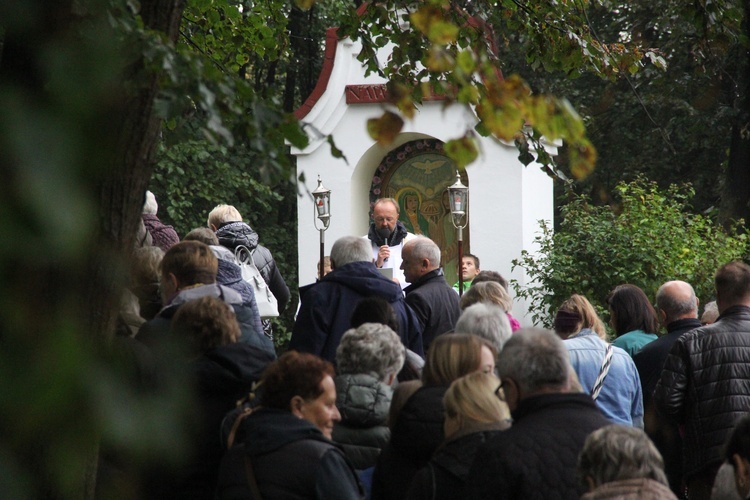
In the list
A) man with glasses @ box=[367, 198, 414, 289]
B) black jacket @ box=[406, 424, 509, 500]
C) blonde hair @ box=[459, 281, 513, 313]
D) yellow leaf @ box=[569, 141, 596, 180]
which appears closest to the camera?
yellow leaf @ box=[569, 141, 596, 180]

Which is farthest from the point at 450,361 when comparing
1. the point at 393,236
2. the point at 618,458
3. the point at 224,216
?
the point at 393,236

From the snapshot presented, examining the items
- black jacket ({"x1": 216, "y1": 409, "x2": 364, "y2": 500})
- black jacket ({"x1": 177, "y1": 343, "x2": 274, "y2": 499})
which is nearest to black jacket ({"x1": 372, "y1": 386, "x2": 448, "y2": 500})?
black jacket ({"x1": 216, "y1": 409, "x2": 364, "y2": 500})

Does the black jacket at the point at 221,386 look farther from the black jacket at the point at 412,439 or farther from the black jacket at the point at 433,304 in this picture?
the black jacket at the point at 433,304

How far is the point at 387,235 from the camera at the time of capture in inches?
378

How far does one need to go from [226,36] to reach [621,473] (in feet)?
24.1

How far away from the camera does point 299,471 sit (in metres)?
4.02

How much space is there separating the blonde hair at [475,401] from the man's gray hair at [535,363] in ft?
0.71

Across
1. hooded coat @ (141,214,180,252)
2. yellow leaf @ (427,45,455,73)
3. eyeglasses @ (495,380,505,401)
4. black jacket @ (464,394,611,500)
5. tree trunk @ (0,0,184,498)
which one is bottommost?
black jacket @ (464,394,611,500)

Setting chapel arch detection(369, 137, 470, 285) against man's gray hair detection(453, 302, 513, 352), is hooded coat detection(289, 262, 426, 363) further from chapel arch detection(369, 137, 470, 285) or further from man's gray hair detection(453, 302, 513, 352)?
chapel arch detection(369, 137, 470, 285)

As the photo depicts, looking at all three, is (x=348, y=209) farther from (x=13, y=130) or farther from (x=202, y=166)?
(x=13, y=130)

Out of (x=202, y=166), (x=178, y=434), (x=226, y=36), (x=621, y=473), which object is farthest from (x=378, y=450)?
(x=202, y=166)

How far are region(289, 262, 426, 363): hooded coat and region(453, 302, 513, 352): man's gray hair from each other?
1.43 m

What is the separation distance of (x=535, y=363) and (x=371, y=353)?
132 cm

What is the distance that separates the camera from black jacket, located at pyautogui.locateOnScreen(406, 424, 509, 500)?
3.90 meters
